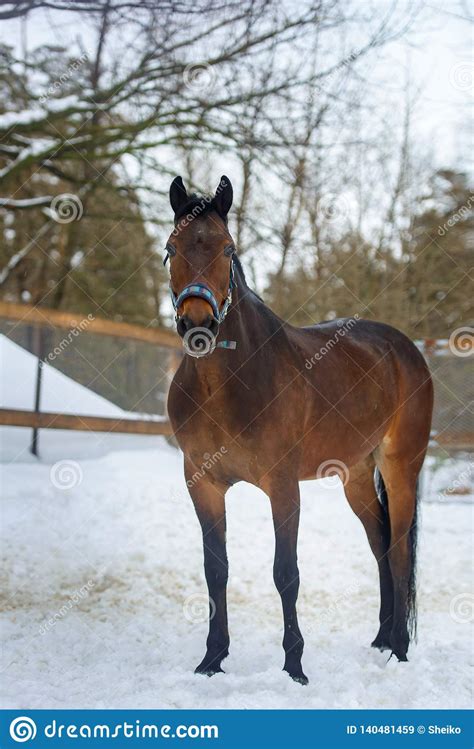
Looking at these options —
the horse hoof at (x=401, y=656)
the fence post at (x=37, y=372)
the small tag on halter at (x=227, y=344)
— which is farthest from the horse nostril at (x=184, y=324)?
the fence post at (x=37, y=372)

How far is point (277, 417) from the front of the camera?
11.3 feet

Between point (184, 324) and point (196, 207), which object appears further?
point (196, 207)

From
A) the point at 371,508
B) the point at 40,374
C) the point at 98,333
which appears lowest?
the point at 371,508

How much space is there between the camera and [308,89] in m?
5.82

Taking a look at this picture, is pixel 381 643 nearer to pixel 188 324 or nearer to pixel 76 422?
pixel 188 324

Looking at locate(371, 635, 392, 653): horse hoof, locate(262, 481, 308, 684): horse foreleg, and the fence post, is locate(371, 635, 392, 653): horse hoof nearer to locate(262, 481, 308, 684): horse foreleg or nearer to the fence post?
locate(262, 481, 308, 684): horse foreleg

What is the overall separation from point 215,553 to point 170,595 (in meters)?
1.46

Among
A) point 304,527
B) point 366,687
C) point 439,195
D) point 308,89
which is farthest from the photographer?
point 439,195

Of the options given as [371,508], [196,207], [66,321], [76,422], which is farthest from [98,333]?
[196,207]

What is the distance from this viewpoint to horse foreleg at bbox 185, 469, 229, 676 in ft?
11.9

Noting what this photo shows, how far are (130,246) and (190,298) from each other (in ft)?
32.6

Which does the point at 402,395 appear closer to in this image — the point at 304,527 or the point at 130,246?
the point at 304,527

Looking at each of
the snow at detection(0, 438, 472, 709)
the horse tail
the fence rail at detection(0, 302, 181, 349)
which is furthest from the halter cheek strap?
the fence rail at detection(0, 302, 181, 349)
